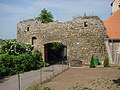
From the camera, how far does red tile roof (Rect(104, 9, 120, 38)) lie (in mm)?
30072

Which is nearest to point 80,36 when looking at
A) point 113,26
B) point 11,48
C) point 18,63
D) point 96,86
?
point 113,26

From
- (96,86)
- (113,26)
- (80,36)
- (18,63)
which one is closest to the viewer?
(96,86)

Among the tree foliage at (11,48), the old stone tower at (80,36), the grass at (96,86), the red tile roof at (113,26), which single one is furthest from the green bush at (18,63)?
the red tile roof at (113,26)

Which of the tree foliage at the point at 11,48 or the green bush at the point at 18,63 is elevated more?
the tree foliage at the point at 11,48

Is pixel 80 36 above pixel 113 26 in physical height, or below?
below

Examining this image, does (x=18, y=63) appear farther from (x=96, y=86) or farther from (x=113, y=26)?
(x=113, y=26)

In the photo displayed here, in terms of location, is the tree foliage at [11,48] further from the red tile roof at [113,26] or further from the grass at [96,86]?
the red tile roof at [113,26]

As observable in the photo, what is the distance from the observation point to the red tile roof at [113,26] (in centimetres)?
3007

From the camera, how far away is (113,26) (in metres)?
31.8

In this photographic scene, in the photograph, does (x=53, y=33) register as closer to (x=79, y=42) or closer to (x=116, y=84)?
(x=79, y=42)

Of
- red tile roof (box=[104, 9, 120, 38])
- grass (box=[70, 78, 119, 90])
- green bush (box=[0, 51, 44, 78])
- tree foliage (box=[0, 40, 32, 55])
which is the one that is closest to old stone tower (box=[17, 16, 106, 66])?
red tile roof (box=[104, 9, 120, 38])

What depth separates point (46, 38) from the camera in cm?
2948

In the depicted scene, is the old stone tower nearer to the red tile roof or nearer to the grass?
the red tile roof

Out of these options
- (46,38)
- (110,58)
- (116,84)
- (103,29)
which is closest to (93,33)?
(103,29)
